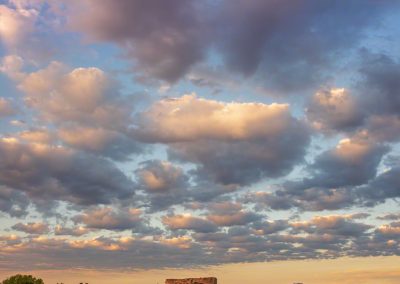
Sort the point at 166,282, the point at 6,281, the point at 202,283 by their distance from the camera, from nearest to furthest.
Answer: the point at 202,283 → the point at 166,282 → the point at 6,281

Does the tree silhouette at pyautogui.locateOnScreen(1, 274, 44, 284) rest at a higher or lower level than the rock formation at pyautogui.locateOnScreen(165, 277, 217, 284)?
higher

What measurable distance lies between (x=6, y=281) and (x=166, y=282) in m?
91.0

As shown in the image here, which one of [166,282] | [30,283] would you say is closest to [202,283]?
[166,282]

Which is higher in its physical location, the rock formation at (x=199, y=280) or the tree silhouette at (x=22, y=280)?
the tree silhouette at (x=22, y=280)

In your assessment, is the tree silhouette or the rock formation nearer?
the rock formation

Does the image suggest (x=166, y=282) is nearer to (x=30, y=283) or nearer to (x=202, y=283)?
(x=202, y=283)

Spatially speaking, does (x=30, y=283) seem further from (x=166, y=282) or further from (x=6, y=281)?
(x=166, y=282)

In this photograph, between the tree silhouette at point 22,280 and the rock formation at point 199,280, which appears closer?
the rock formation at point 199,280

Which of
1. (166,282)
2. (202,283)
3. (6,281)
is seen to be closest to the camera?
(202,283)

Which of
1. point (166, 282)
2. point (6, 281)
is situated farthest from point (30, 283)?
point (166, 282)

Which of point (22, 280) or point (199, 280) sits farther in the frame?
point (22, 280)

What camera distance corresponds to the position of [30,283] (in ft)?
573

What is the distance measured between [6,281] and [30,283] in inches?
280

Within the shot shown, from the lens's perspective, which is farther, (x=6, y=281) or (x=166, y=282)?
(x=6, y=281)
